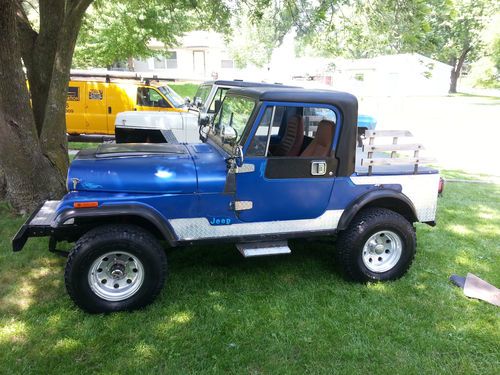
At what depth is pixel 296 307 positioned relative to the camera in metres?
3.63

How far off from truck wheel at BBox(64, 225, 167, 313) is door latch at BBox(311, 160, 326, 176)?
1515mm

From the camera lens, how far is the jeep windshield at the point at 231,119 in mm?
3639

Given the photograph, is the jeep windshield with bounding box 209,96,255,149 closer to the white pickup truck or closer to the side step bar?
the side step bar

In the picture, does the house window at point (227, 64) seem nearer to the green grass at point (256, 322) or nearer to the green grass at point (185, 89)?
the green grass at point (185, 89)

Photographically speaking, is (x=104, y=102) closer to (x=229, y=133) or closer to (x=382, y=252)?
(x=229, y=133)

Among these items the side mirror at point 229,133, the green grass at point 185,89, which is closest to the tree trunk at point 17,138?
the side mirror at point 229,133

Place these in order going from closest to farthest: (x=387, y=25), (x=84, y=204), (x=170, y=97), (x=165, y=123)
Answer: (x=84, y=204), (x=387, y=25), (x=165, y=123), (x=170, y=97)

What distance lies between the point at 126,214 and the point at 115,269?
499mm

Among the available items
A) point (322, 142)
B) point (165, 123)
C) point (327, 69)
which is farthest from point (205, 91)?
point (327, 69)

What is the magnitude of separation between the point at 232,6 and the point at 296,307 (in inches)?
258

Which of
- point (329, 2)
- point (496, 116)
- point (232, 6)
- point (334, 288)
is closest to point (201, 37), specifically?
point (496, 116)

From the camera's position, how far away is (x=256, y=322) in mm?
3404

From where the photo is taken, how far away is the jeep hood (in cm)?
337

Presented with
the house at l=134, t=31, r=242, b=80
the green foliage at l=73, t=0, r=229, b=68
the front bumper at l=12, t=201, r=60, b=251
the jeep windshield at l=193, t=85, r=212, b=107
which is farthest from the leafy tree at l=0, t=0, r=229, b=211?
the house at l=134, t=31, r=242, b=80
